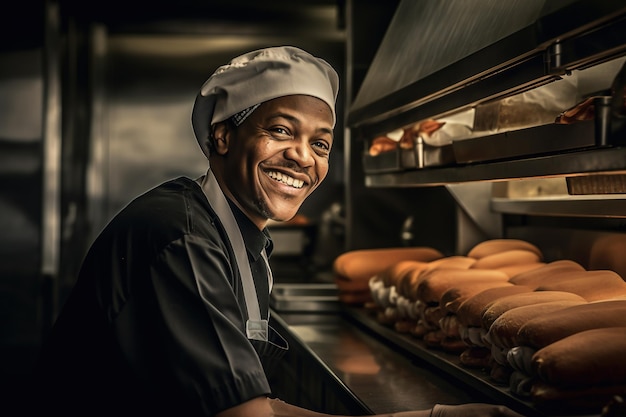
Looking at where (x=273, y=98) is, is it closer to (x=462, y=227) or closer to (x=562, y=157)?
(x=562, y=157)

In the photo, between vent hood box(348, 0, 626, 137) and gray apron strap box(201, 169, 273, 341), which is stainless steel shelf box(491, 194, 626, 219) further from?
gray apron strap box(201, 169, 273, 341)

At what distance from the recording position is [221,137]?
5.24ft

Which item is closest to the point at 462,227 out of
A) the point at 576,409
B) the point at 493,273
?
the point at 493,273

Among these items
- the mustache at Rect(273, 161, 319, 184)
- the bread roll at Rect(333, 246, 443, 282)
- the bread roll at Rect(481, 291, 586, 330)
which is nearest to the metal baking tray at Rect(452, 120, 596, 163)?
the bread roll at Rect(481, 291, 586, 330)

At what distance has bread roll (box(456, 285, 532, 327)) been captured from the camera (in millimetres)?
1610

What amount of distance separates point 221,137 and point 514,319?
65 centimetres

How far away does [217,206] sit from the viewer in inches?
60.9

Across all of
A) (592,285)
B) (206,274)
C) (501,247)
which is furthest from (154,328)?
(501,247)

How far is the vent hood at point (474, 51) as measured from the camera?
3.79 feet

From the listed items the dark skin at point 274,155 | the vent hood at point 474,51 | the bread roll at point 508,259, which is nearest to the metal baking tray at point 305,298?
the vent hood at point 474,51

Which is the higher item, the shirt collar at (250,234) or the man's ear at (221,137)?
the man's ear at (221,137)

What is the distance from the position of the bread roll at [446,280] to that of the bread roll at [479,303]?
7.1 inches

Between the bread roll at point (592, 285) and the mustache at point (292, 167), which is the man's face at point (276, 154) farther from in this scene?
the bread roll at point (592, 285)

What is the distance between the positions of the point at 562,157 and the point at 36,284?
2777 millimetres
